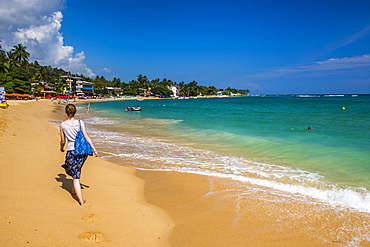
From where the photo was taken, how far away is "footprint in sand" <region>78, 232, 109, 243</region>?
307 centimetres

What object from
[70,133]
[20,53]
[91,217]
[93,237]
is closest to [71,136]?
[70,133]

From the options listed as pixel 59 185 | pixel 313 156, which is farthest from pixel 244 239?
pixel 313 156

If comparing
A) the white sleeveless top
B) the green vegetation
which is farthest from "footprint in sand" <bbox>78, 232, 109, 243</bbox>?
the green vegetation

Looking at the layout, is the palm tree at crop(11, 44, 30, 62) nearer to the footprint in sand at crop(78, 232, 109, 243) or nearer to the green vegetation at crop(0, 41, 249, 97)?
the green vegetation at crop(0, 41, 249, 97)

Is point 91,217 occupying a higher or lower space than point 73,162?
lower

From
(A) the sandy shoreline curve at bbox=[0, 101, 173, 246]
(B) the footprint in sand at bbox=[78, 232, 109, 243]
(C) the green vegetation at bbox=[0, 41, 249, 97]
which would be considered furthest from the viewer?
(C) the green vegetation at bbox=[0, 41, 249, 97]

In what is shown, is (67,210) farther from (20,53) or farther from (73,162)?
(20,53)

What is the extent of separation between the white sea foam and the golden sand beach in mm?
738

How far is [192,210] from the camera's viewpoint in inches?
187

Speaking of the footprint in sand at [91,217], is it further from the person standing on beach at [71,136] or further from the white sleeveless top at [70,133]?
the white sleeveless top at [70,133]

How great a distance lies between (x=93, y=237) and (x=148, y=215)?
4.38ft

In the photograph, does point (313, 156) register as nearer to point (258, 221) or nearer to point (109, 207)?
point (258, 221)

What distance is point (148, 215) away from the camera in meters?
4.31

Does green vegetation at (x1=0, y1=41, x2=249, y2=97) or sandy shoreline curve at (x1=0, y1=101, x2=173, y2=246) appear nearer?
sandy shoreline curve at (x1=0, y1=101, x2=173, y2=246)
